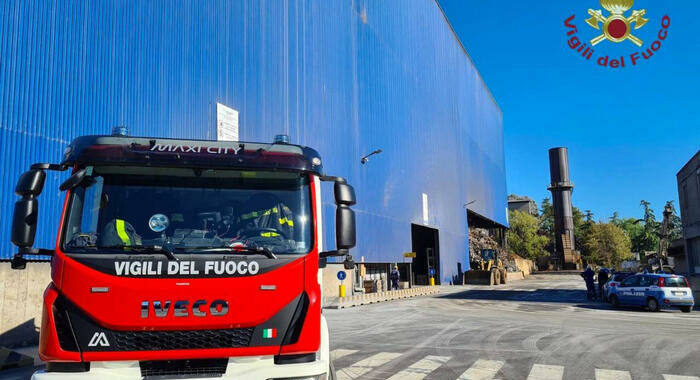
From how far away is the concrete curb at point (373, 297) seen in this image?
23.7 m

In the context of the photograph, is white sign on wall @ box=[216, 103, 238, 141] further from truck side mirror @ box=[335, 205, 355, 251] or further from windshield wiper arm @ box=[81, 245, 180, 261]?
windshield wiper arm @ box=[81, 245, 180, 261]

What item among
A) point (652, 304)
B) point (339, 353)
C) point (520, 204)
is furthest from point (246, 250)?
point (520, 204)

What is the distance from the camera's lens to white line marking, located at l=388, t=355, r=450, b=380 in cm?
791

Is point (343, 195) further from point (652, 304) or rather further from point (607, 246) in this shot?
point (607, 246)

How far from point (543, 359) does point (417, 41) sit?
124 ft

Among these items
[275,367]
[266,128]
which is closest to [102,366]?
[275,367]

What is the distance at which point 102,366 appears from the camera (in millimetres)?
4172

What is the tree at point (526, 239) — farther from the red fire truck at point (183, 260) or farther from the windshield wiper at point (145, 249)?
the windshield wiper at point (145, 249)

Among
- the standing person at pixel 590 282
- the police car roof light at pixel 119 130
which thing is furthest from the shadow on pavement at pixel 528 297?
the police car roof light at pixel 119 130

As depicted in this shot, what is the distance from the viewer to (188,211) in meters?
4.88

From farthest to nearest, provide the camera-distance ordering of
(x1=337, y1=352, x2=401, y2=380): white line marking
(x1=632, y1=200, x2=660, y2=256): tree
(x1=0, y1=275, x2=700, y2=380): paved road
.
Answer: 1. (x1=632, y1=200, x2=660, y2=256): tree
2. (x1=0, y1=275, x2=700, y2=380): paved road
3. (x1=337, y1=352, x2=401, y2=380): white line marking

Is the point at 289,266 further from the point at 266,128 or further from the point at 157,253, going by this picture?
the point at 266,128

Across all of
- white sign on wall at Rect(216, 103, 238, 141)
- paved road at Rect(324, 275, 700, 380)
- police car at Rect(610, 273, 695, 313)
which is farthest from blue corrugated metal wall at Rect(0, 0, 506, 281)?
police car at Rect(610, 273, 695, 313)

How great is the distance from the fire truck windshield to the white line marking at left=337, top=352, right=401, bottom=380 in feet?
12.8
